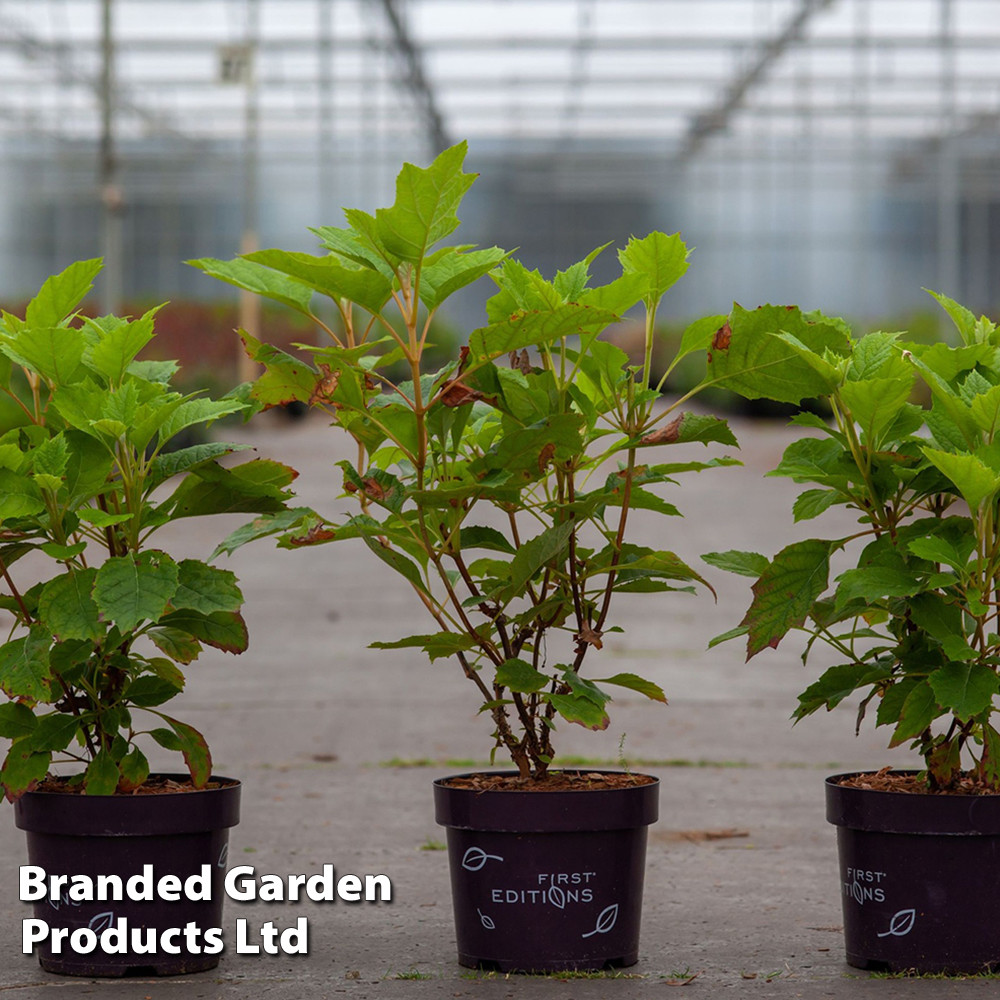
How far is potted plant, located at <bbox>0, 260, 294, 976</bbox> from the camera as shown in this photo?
2148mm

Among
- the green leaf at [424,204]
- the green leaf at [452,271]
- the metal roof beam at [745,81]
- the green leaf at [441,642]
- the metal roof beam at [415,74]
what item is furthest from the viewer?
the metal roof beam at [415,74]

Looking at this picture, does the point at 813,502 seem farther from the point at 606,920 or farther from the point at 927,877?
the point at 606,920

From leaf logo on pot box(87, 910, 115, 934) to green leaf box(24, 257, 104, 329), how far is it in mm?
961

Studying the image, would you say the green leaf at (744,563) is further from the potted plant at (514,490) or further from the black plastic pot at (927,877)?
the black plastic pot at (927,877)

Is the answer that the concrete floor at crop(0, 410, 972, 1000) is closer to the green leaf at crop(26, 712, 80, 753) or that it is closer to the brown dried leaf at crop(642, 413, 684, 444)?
the green leaf at crop(26, 712, 80, 753)

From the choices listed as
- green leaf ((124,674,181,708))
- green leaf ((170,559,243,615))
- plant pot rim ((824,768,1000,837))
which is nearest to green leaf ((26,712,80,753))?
green leaf ((124,674,181,708))

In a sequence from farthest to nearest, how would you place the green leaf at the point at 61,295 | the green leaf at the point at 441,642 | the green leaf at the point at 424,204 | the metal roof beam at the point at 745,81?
1. the metal roof beam at the point at 745,81
2. the green leaf at the point at 61,295
3. the green leaf at the point at 441,642
4. the green leaf at the point at 424,204

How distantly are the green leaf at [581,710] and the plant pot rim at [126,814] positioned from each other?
58 centimetres

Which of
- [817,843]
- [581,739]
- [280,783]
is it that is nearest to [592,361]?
[817,843]

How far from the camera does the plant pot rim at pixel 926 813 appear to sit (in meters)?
2.15

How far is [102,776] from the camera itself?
2262 millimetres

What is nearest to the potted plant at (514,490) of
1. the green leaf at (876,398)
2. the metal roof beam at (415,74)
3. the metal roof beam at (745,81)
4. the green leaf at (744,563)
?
the green leaf at (744,563)

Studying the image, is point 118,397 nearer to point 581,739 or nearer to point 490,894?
point 490,894

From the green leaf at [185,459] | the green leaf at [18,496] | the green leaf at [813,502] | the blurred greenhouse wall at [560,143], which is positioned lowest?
the green leaf at [813,502]
